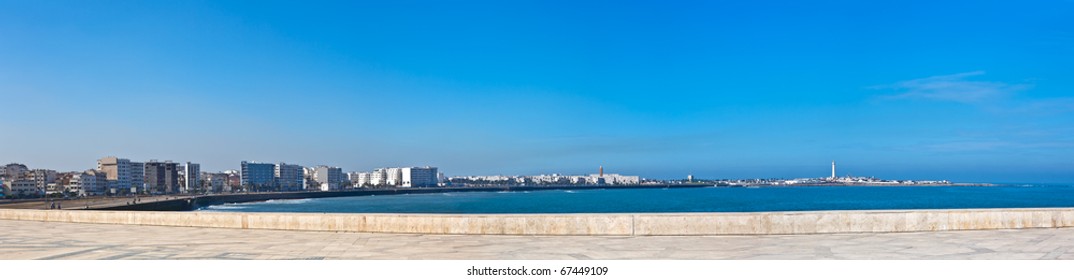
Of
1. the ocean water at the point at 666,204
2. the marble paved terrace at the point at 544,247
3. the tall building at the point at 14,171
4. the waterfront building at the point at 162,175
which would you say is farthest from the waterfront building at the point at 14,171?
the marble paved terrace at the point at 544,247

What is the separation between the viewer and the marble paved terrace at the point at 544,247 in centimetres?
994

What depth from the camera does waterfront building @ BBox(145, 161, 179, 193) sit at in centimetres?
18188

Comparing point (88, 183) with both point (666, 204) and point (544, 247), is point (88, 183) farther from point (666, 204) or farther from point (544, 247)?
point (544, 247)

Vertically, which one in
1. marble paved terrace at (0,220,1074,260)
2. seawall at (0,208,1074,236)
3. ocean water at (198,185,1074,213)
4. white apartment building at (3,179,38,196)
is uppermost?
seawall at (0,208,1074,236)

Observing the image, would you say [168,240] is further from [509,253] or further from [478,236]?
[509,253]

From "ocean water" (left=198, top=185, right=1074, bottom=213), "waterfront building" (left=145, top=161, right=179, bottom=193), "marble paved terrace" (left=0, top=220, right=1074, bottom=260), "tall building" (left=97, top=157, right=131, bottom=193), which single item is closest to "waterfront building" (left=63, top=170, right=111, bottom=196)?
"tall building" (left=97, top=157, right=131, bottom=193)

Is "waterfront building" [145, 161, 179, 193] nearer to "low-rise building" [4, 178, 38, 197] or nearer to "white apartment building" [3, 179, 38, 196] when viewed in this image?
"low-rise building" [4, 178, 38, 197]

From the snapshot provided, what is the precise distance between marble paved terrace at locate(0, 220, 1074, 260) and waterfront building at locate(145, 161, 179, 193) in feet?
609

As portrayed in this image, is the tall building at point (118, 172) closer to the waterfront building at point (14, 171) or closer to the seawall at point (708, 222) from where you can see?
the waterfront building at point (14, 171)

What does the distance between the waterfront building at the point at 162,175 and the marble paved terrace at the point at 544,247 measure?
186 metres

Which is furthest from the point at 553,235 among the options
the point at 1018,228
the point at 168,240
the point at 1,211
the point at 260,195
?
the point at 260,195

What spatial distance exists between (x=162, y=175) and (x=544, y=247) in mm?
196995

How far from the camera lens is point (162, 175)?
607ft
